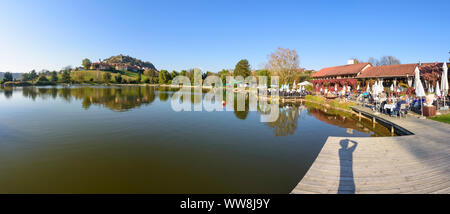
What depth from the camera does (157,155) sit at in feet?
27.2

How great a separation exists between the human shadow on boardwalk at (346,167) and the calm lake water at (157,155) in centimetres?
111

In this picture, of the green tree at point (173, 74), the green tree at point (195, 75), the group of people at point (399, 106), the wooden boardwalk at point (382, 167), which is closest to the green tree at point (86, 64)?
the green tree at point (173, 74)

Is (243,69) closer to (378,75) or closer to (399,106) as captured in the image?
(378,75)

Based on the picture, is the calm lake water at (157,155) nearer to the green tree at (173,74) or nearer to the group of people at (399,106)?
the group of people at (399,106)

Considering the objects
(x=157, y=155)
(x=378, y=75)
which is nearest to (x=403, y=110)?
(x=157, y=155)

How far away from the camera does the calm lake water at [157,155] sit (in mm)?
5949

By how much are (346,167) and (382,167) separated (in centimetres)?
92

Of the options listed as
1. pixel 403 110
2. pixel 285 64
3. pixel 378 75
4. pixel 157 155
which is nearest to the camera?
pixel 157 155

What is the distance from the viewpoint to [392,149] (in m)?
7.31

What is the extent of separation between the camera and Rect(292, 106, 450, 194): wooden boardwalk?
4.73 meters

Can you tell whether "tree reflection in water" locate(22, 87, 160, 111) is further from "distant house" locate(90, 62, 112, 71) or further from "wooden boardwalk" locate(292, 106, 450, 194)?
"distant house" locate(90, 62, 112, 71)

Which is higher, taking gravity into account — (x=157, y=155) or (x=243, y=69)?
(x=243, y=69)
